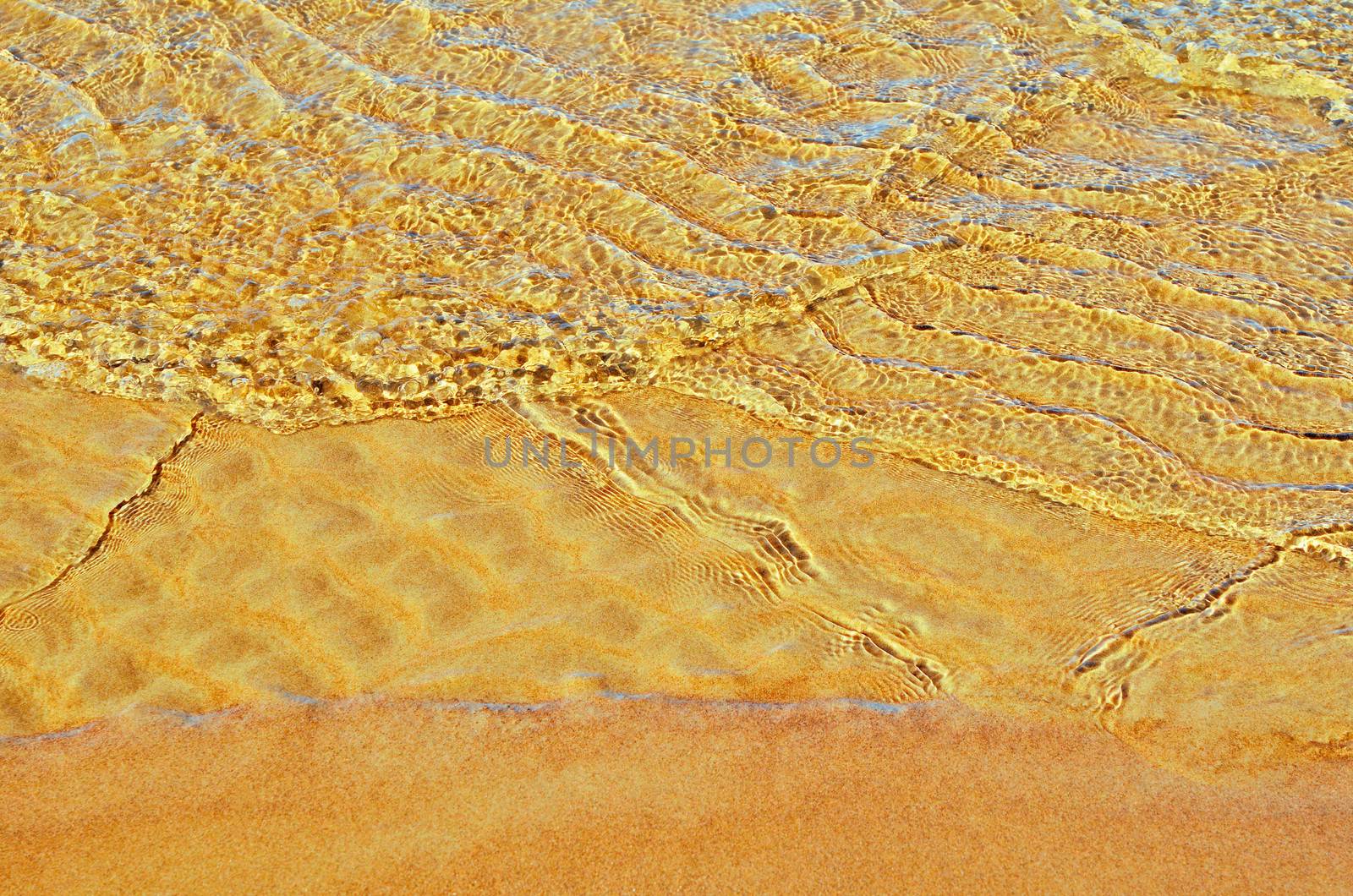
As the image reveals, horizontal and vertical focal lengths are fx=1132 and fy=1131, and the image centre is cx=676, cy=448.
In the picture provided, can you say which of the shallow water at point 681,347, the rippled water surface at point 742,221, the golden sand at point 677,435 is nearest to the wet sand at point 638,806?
the golden sand at point 677,435

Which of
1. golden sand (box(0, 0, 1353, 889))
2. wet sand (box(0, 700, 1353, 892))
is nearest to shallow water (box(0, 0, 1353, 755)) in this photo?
golden sand (box(0, 0, 1353, 889))

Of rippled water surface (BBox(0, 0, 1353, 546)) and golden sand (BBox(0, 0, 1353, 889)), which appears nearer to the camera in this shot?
golden sand (BBox(0, 0, 1353, 889))

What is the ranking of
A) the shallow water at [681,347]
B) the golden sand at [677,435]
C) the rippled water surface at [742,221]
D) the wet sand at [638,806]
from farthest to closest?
the rippled water surface at [742,221], the shallow water at [681,347], the golden sand at [677,435], the wet sand at [638,806]

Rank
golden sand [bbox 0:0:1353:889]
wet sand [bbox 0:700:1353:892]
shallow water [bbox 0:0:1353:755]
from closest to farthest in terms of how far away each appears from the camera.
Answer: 1. wet sand [bbox 0:700:1353:892]
2. golden sand [bbox 0:0:1353:889]
3. shallow water [bbox 0:0:1353:755]

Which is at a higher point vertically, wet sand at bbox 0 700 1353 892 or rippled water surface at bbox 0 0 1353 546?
rippled water surface at bbox 0 0 1353 546

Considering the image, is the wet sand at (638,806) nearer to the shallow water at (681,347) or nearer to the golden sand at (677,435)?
the golden sand at (677,435)

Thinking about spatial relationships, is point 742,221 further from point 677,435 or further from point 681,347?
point 677,435

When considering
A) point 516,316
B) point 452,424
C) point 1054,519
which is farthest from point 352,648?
point 1054,519

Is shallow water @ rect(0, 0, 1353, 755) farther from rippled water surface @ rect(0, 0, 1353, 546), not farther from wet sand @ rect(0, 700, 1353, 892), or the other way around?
wet sand @ rect(0, 700, 1353, 892)

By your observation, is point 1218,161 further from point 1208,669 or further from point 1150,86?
point 1208,669
